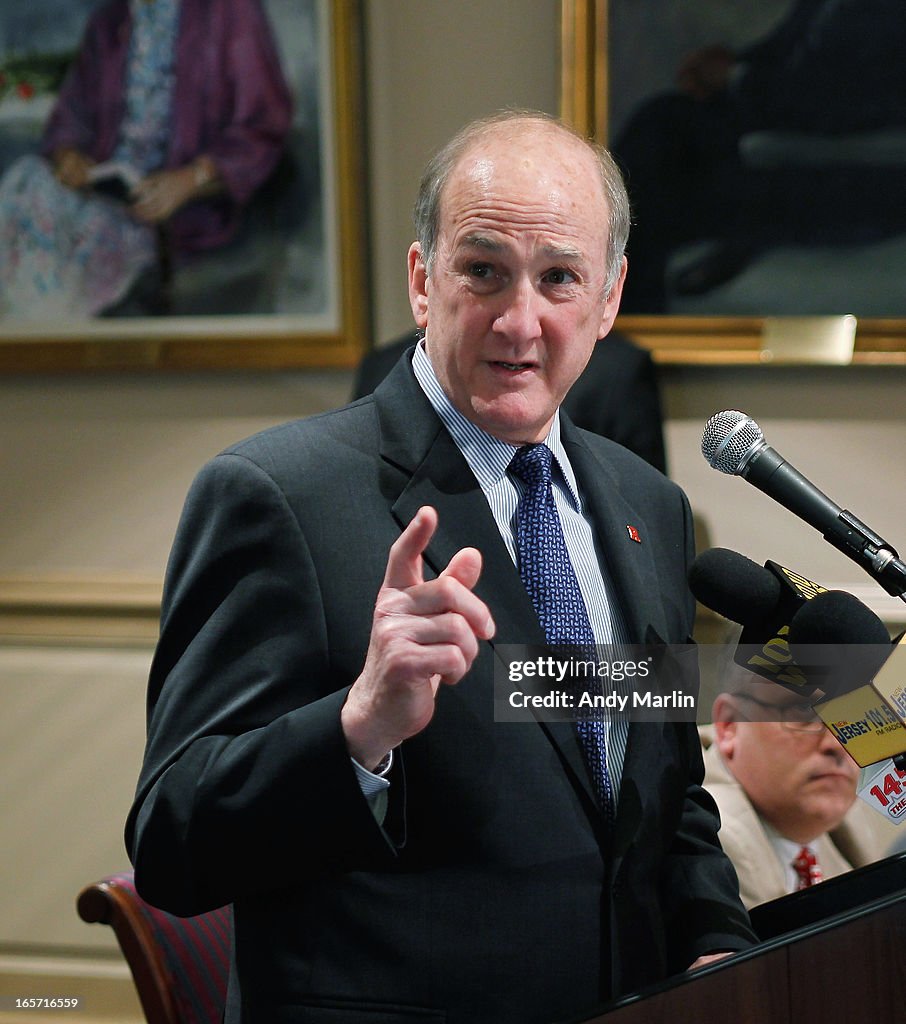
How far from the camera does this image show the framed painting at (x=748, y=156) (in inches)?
106

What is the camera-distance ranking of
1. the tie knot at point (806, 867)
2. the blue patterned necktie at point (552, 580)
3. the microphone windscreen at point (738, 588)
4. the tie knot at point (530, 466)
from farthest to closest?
the tie knot at point (806, 867)
the tie knot at point (530, 466)
the blue patterned necktie at point (552, 580)
the microphone windscreen at point (738, 588)

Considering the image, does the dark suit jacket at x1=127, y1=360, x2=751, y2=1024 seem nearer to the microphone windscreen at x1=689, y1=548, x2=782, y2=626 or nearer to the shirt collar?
the shirt collar

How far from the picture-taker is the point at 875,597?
2.59m

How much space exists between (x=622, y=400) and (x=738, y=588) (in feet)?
5.43

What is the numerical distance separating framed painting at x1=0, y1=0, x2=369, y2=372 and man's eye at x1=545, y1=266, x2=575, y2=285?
180cm

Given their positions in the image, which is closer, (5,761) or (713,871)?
(713,871)

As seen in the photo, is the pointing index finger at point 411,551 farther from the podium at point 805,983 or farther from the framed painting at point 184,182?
the framed painting at point 184,182

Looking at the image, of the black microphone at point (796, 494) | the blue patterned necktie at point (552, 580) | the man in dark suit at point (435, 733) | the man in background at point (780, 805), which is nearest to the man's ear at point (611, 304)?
the man in dark suit at point (435, 733)

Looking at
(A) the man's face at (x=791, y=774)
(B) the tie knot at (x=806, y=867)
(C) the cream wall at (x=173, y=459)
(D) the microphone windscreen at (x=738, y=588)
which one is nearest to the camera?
(D) the microphone windscreen at (x=738, y=588)

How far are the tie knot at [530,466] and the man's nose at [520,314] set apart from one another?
5.5 inches

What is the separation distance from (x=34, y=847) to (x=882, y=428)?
2.50 meters

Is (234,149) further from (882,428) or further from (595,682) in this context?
(595,682)

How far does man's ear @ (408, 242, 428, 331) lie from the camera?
1.39 metres

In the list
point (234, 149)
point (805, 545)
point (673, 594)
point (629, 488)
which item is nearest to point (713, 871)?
point (673, 594)
